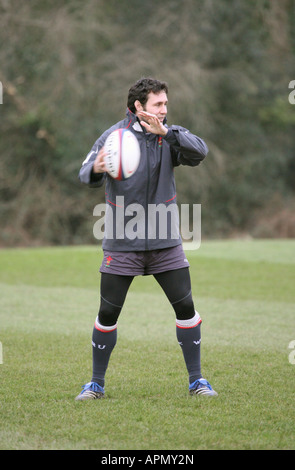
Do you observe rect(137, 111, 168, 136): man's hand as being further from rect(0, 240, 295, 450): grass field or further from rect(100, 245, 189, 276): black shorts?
rect(0, 240, 295, 450): grass field

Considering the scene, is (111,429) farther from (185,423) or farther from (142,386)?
(142,386)

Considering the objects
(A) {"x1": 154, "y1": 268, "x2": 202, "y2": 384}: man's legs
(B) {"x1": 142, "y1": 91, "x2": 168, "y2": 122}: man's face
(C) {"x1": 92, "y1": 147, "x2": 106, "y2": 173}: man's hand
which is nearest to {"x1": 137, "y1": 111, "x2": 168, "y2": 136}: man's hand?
(B) {"x1": 142, "y1": 91, "x2": 168, "y2": 122}: man's face

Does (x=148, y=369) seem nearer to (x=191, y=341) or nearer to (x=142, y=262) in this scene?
(x=191, y=341)

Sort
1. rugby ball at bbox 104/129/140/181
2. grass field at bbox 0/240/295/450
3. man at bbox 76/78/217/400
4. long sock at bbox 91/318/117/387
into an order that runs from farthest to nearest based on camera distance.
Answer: long sock at bbox 91/318/117/387 < man at bbox 76/78/217/400 < rugby ball at bbox 104/129/140/181 < grass field at bbox 0/240/295/450

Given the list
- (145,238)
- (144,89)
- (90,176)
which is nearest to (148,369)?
(145,238)

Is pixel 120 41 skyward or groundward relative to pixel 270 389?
skyward

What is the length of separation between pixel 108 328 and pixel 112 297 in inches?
10.3

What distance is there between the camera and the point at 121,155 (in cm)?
402

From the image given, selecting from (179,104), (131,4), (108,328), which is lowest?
(108,328)

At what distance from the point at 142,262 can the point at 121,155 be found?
790 millimetres

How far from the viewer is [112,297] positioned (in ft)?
14.2

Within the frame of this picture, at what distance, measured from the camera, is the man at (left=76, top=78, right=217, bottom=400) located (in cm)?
429

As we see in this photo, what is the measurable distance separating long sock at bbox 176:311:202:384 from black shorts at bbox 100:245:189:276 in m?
0.42
